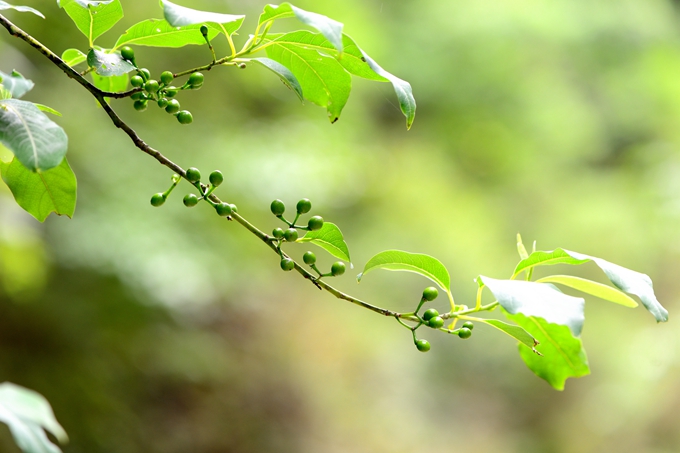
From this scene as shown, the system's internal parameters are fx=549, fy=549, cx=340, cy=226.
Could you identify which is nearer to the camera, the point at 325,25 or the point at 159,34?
the point at 325,25

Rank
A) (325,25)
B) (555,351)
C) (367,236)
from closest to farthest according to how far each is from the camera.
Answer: (325,25), (555,351), (367,236)

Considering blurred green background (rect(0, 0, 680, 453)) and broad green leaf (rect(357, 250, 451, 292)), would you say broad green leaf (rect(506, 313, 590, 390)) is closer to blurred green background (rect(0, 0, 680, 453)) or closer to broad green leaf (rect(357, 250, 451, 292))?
broad green leaf (rect(357, 250, 451, 292))

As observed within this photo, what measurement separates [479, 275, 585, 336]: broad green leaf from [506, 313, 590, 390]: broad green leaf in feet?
Answer: 0.09

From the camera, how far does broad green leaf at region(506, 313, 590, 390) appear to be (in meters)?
0.41

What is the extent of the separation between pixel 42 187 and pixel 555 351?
1.53ft

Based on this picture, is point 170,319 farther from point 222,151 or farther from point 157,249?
point 222,151

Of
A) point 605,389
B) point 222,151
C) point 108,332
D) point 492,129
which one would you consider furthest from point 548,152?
point 108,332

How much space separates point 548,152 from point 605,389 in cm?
176

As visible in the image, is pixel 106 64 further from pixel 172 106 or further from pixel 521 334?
pixel 521 334

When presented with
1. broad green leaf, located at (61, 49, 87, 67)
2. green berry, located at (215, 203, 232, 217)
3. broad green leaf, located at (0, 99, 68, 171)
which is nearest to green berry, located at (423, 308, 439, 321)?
green berry, located at (215, 203, 232, 217)

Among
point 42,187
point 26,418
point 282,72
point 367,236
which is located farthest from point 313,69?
point 367,236

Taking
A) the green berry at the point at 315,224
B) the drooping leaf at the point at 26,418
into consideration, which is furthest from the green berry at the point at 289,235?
the drooping leaf at the point at 26,418

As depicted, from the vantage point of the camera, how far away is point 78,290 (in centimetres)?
230

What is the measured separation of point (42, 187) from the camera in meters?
0.50
